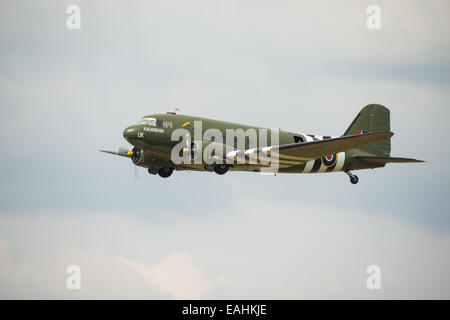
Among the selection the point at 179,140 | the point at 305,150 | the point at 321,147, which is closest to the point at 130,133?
the point at 179,140

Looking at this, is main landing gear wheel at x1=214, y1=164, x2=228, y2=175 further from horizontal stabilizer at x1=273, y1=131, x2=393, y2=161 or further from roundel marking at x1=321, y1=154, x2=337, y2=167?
roundel marking at x1=321, y1=154, x2=337, y2=167

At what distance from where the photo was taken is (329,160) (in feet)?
108

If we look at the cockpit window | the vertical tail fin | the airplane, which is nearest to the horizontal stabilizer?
the airplane

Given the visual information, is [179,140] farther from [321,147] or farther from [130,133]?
[321,147]

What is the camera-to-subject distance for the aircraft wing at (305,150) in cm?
2709

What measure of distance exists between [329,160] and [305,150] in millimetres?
5219

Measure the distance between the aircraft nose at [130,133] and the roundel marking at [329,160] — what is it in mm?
10062

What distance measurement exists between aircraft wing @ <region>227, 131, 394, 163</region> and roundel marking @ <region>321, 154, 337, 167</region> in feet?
12.2

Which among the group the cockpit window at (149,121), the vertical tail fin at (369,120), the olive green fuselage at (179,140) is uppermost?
the vertical tail fin at (369,120)

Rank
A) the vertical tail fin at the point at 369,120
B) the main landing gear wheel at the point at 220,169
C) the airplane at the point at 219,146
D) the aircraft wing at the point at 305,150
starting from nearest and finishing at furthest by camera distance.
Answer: the aircraft wing at the point at 305,150 < the airplane at the point at 219,146 < the main landing gear wheel at the point at 220,169 < the vertical tail fin at the point at 369,120

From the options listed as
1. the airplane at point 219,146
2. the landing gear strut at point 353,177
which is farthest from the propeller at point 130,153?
the landing gear strut at point 353,177

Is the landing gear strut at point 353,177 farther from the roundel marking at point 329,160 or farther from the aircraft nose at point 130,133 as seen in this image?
the aircraft nose at point 130,133
